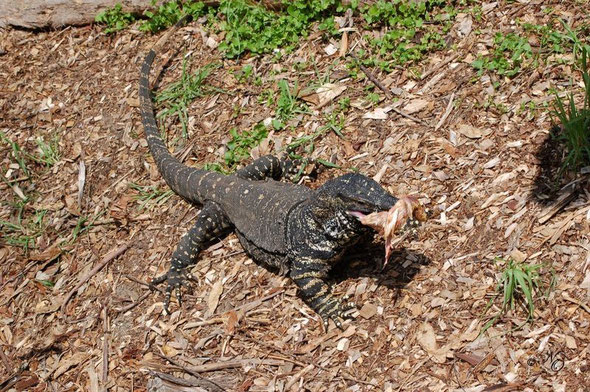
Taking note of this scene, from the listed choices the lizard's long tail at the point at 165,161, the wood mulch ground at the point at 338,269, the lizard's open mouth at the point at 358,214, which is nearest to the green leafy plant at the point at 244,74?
the wood mulch ground at the point at 338,269

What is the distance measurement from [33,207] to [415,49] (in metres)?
5.56

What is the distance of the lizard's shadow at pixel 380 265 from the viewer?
632cm

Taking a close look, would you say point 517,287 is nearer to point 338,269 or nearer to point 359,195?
point 359,195

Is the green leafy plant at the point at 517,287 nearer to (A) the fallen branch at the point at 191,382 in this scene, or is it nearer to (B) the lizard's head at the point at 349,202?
(B) the lizard's head at the point at 349,202

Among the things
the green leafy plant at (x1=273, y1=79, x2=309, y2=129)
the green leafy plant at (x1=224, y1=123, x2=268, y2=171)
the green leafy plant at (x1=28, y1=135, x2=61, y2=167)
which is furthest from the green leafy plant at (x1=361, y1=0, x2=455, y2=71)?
the green leafy plant at (x1=28, y1=135, x2=61, y2=167)

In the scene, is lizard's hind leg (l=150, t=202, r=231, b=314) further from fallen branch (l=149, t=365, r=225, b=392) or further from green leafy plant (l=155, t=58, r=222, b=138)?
green leafy plant (l=155, t=58, r=222, b=138)

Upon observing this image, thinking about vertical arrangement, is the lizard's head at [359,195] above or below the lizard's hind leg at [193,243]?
above

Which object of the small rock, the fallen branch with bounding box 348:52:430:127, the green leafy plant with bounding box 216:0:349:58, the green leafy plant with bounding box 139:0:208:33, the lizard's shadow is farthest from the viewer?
the green leafy plant with bounding box 139:0:208:33

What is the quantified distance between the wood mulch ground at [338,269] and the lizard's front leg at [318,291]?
152 millimetres

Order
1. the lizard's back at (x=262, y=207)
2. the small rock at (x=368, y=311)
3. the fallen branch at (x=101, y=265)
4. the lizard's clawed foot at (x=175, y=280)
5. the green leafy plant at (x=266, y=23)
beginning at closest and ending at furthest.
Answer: the small rock at (x=368, y=311)
the lizard's back at (x=262, y=207)
the lizard's clawed foot at (x=175, y=280)
the fallen branch at (x=101, y=265)
the green leafy plant at (x=266, y=23)

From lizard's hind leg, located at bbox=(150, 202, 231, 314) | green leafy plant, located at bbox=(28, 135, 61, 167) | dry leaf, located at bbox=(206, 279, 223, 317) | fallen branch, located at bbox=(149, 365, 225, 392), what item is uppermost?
green leafy plant, located at bbox=(28, 135, 61, 167)

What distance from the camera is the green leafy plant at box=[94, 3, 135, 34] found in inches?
410

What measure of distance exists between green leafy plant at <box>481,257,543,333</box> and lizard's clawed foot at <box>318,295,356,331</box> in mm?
1319

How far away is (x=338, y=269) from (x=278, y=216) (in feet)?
2.80
